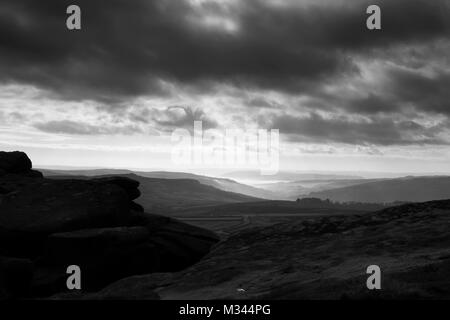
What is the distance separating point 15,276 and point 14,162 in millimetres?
13479

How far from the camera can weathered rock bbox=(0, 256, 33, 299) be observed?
1872 cm

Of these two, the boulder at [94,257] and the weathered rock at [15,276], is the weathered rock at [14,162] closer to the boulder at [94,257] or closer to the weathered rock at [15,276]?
the boulder at [94,257]

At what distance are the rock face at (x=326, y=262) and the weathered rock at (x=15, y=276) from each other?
6.06 m

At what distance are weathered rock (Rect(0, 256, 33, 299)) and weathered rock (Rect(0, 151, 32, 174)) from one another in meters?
11.6

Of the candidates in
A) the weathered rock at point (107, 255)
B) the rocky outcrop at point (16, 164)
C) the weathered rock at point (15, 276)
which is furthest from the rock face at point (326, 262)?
the rocky outcrop at point (16, 164)

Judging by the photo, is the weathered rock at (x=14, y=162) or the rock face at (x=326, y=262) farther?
the weathered rock at (x=14, y=162)

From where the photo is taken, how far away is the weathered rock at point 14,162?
99.5 feet

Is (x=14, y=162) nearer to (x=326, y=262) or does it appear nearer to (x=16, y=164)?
(x=16, y=164)

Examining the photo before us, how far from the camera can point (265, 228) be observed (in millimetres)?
18859

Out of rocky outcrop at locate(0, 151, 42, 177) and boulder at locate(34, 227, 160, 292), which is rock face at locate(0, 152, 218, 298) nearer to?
boulder at locate(34, 227, 160, 292)

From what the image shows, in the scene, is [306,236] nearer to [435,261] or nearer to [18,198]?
[435,261]
